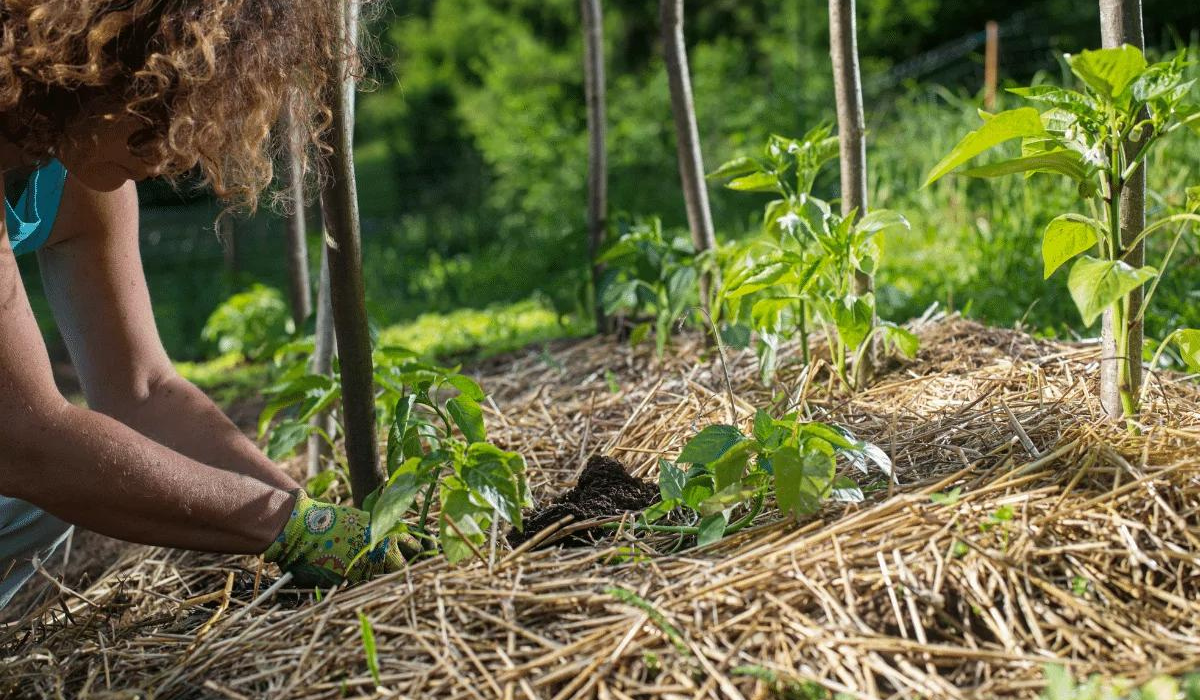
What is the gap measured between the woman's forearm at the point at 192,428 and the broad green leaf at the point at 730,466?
896mm

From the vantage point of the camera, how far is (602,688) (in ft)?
3.98

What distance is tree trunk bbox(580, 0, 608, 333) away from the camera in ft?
10.9

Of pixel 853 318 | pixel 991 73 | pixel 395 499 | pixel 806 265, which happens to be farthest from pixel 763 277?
pixel 991 73

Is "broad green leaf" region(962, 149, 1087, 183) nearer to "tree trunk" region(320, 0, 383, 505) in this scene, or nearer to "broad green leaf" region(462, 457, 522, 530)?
"broad green leaf" region(462, 457, 522, 530)

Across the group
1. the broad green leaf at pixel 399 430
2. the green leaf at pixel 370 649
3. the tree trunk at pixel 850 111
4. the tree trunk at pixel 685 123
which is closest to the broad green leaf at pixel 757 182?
the tree trunk at pixel 850 111

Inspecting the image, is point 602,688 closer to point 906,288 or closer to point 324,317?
point 324,317

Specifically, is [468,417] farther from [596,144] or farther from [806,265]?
[596,144]

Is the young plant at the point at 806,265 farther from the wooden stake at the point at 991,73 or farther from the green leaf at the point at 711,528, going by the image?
the wooden stake at the point at 991,73

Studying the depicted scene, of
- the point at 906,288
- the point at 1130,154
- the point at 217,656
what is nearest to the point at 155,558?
the point at 217,656

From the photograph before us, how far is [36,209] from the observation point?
6.00 ft

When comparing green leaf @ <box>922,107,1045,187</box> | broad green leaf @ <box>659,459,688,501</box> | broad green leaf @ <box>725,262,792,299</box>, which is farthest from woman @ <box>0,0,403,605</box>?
green leaf @ <box>922,107,1045,187</box>

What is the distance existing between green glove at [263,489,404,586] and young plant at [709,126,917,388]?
2.89 feet

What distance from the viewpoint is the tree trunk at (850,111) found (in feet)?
7.22

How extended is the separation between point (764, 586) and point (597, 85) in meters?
2.42
